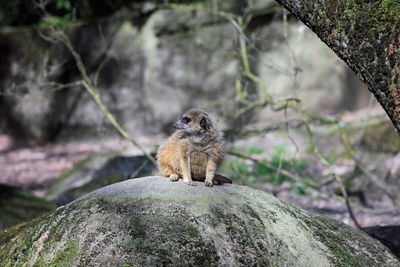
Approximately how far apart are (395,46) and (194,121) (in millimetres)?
1576

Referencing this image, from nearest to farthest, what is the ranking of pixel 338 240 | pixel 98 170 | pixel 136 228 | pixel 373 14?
pixel 373 14 → pixel 136 228 → pixel 338 240 → pixel 98 170

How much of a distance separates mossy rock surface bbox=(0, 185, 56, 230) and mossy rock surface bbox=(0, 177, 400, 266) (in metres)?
1.75

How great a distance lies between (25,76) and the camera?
11.7 meters

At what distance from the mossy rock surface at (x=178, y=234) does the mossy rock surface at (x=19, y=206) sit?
5.74ft

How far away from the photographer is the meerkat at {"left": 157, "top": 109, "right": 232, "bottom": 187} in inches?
122

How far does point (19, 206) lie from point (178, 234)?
3.38 metres

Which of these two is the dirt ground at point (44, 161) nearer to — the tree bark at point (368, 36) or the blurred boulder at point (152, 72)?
the blurred boulder at point (152, 72)

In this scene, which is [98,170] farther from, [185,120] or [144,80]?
[185,120]

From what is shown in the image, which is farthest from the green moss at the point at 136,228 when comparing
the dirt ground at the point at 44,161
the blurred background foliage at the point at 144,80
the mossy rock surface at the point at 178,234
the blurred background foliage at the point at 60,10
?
the blurred background foliage at the point at 60,10

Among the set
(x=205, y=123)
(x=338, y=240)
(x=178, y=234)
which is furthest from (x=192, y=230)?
(x=338, y=240)

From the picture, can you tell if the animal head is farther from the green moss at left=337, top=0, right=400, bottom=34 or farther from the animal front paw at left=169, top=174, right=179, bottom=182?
the green moss at left=337, top=0, right=400, bottom=34

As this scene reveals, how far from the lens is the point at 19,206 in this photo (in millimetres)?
4895

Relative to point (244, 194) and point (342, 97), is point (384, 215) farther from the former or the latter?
point (342, 97)

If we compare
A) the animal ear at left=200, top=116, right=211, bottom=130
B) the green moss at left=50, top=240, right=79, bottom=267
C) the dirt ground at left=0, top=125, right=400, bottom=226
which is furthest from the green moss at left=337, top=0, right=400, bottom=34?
the dirt ground at left=0, top=125, right=400, bottom=226
